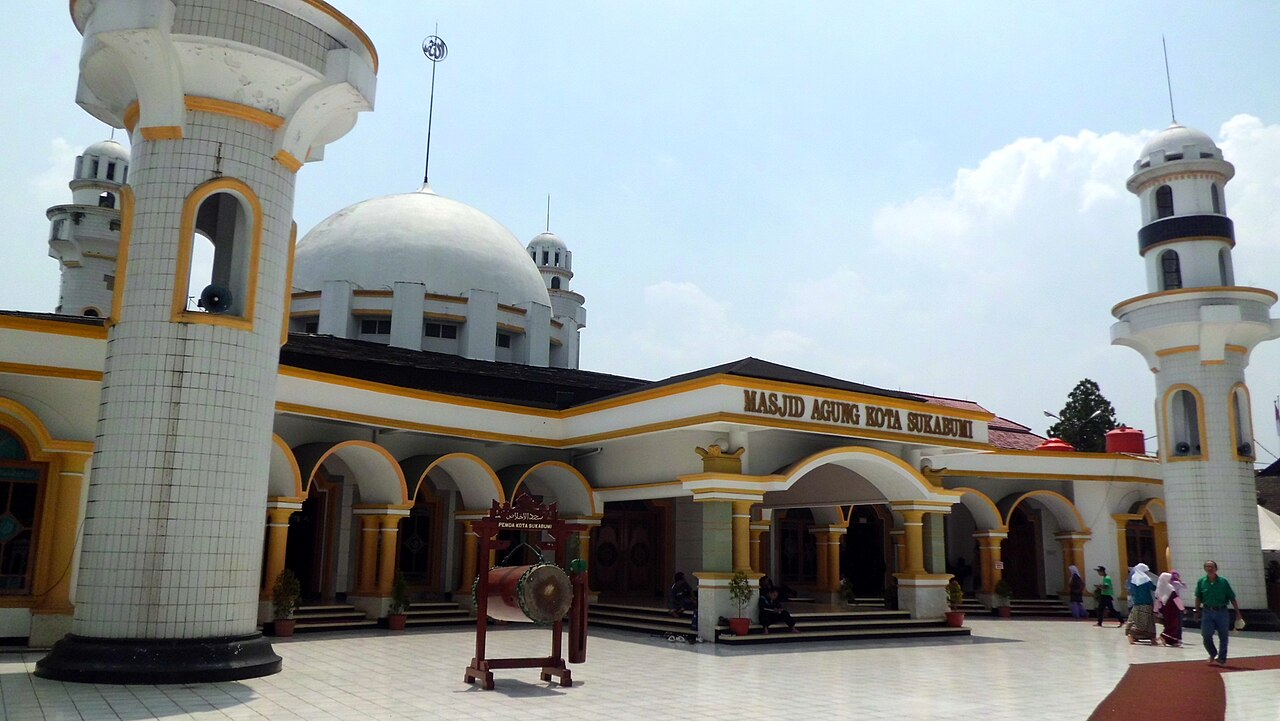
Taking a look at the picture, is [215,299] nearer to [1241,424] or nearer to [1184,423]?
[1184,423]

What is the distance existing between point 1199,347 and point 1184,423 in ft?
5.59

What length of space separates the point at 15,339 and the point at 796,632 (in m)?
12.1

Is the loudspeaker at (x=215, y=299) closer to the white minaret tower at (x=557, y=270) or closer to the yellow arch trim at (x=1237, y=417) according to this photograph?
the yellow arch trim at (x=1237, y=417)

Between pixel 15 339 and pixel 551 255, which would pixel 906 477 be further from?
pixel 551 255

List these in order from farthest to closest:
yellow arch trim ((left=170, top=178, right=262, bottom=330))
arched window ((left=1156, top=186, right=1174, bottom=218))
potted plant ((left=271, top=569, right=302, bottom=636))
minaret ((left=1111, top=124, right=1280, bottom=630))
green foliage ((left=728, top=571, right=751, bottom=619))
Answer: arched window ((left=1156, top=186, right=1174, bottom=218)) → minaret ((left=1111, top=124, right=1280, bottom=630)) → green foliage ((left=728, top=571, right=751, bottom=619)) → potted plant ((left=271, top=569, right=302, bottom=636)) → yellow arch trim ((left=170, top=178, right=262, bottom=330))

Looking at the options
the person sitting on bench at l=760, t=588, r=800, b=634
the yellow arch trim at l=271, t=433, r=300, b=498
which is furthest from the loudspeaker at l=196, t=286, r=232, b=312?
the person sitting on bench at l=760, t=588, r=800, b=634

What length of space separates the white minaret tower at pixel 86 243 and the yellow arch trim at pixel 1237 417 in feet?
96.7

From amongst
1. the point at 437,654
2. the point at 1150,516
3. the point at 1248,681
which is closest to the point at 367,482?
the point at 437,654

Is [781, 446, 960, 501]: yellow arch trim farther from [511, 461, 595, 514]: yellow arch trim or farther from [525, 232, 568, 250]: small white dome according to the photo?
[525, 232, 568, 250]: small white dome

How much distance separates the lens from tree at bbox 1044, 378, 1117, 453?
140ft

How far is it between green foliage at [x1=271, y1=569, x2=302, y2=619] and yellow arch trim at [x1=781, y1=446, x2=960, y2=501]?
7957mm

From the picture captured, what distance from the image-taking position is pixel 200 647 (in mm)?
9898

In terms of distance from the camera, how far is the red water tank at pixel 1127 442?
26062 mm

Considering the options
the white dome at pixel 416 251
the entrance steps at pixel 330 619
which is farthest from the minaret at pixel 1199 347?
the entrance steps at pixel 330 619
